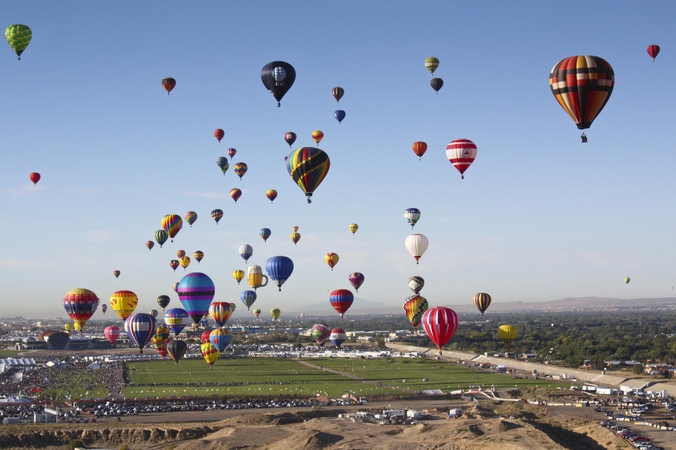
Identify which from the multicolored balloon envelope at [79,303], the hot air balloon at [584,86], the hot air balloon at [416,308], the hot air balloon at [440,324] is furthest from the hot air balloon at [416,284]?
the hot air balloon at [584,86]

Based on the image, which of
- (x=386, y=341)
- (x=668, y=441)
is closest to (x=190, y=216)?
(x=668, y=441)

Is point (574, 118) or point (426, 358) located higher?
point (574, 118)

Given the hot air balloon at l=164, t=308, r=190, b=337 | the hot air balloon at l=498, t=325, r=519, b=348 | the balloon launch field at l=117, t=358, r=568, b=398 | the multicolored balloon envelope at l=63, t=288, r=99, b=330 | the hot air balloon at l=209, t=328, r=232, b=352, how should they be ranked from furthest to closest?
1. the hot air balloon at l=164, t=308, r=190, b=337
2. the balloon launch field at l=117, t=358, r=568, b=398
3. the hot air balloon at l=498, t=325, r=519, b=348
4. the hot air balloon at l=209, t=328, r=232, b=352
5. the multicolored balloon envelope at l=63, t=288, r=99, b=330

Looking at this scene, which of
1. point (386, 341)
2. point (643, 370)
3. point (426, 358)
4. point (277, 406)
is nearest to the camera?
point (277, 406)

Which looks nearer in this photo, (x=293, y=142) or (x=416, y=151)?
(x=416, y=151)

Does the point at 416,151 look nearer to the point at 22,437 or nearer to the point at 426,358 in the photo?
the point at 22,437

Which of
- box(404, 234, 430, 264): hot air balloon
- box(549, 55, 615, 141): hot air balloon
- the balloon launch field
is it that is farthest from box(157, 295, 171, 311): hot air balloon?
box(549, 55, 615, 141): hot air balloon

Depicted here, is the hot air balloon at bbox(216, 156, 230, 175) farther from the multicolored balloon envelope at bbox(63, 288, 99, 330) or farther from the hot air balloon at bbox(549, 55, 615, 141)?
the hot air balloon at bbox(549, 55, 615, 141)

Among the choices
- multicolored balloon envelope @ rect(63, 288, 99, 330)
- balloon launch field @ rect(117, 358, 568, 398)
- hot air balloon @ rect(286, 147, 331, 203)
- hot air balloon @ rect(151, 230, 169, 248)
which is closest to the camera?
hot air balloon @ rect(286, 147, 331, 203)
